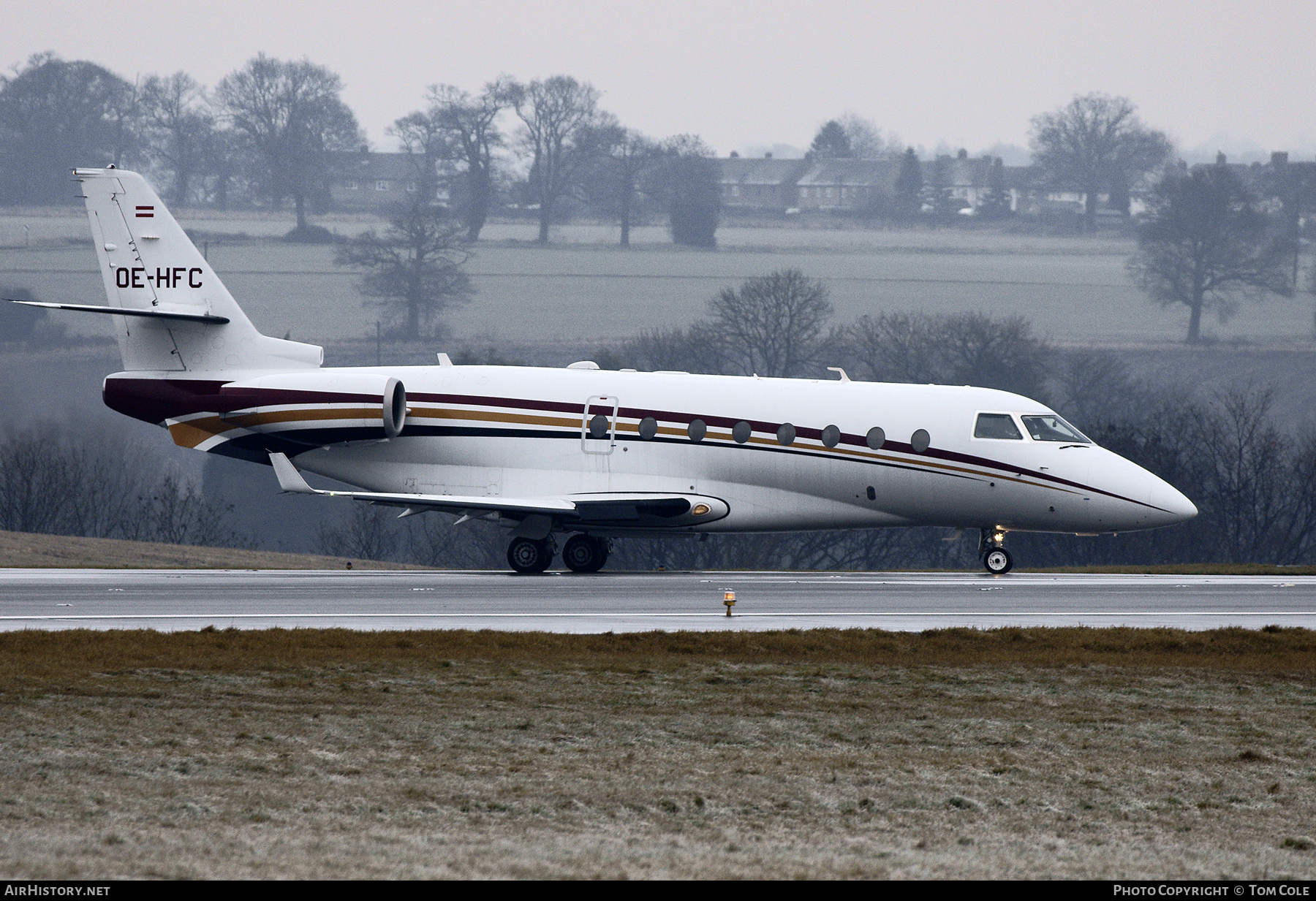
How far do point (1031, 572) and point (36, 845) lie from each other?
2553 cm

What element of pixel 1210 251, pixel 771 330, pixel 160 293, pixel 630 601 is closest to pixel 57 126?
pixel 771 330

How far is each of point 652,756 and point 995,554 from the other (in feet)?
62.5

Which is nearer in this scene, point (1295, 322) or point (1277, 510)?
point (1277, 510)

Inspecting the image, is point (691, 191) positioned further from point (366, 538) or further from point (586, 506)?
point (586, 506)

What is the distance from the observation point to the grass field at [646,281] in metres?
107

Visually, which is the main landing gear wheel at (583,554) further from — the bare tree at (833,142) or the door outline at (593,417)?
the bare tree at (833,142)

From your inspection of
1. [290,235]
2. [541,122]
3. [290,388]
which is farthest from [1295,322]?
[290,388]

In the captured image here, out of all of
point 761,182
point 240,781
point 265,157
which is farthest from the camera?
point 761,182

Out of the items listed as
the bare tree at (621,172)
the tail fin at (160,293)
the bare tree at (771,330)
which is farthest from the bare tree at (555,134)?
the tail fin at (160,293)

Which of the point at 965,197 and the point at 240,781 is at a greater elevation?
the point at 965,197

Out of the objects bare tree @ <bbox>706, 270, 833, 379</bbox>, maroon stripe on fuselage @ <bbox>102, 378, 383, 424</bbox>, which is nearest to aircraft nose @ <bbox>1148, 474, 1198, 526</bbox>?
maroon stripe on fuselage @ <bbox>102, 378, 383, 424</bbox>

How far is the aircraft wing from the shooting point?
97.1ft

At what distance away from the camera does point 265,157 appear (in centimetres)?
13612

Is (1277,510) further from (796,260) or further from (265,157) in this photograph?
(265,157)
